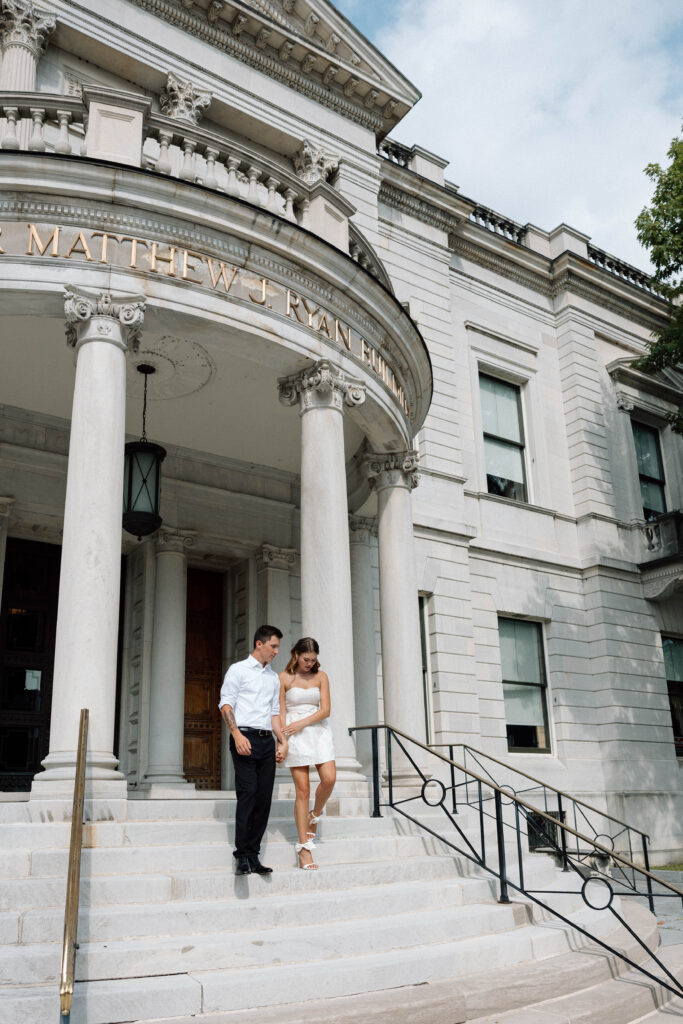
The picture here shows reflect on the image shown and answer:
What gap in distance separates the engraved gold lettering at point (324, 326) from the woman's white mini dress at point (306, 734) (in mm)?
4525

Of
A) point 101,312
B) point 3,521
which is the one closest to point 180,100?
point 3,521

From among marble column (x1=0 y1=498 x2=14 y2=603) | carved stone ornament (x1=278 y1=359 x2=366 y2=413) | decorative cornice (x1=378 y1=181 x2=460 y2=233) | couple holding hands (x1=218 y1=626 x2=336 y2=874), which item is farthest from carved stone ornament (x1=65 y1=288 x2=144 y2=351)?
decorative cornice (x1=378 y1=181 x2=460 y2=233)

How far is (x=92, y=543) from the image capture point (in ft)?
26.0

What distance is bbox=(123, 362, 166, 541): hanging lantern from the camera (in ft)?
34.3

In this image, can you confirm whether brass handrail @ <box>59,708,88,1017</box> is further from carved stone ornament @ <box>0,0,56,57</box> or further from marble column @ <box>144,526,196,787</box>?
carved stone ornament @ <box>0,0,56,57</box>

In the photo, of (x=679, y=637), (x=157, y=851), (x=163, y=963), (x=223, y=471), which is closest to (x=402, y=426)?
(x=223, y=471)

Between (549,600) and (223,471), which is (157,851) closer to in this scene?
(223,471)

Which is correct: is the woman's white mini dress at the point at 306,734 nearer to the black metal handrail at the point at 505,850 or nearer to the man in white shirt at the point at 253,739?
the man in white shirt at the point at 253,739

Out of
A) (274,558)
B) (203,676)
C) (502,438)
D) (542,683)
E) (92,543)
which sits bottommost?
(203,676)

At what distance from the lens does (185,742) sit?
13406mm

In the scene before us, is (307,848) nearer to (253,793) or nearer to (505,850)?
(253,793)

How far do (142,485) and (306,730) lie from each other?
441 cm

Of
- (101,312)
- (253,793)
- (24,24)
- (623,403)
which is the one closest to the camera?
(253,793)

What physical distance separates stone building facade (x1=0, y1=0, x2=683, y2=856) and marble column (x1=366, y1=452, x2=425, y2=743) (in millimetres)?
41
